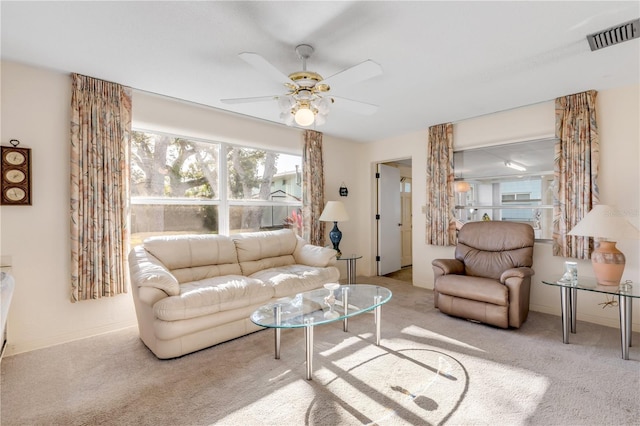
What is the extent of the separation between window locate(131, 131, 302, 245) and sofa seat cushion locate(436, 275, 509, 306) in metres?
2.37

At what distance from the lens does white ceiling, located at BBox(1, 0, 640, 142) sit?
1.98 meters

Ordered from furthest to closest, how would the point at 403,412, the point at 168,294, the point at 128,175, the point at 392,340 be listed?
the point at 128,175
the point at 392,340
the point at 168,294
the point at 403,412

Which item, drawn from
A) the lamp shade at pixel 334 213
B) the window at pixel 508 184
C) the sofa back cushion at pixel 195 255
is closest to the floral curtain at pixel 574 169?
the window at pixel 508 184

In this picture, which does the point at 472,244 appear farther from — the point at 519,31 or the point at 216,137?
the point at 216,137

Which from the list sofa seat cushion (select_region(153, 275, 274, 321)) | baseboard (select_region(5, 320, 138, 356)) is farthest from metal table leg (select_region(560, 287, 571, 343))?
baseboard (select_region(5, 320, 138, 356))

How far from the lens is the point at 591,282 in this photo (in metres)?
2.89

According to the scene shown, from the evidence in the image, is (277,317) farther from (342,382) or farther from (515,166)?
(515,166)

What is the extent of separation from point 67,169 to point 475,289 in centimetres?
427

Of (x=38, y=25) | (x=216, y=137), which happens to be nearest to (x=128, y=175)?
(x=216, y=137)

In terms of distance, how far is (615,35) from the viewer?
88.0 inches

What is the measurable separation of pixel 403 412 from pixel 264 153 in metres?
3.71

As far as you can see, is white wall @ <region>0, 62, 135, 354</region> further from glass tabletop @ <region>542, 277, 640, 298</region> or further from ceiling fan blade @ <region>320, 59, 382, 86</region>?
glass tabletop @ <region>542, 277, 640, 298</region>

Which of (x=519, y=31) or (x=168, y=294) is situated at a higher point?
(x=519, y=31)

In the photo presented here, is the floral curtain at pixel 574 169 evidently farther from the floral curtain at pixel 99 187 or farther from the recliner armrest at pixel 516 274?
the floral curtain at pixel 99 187
